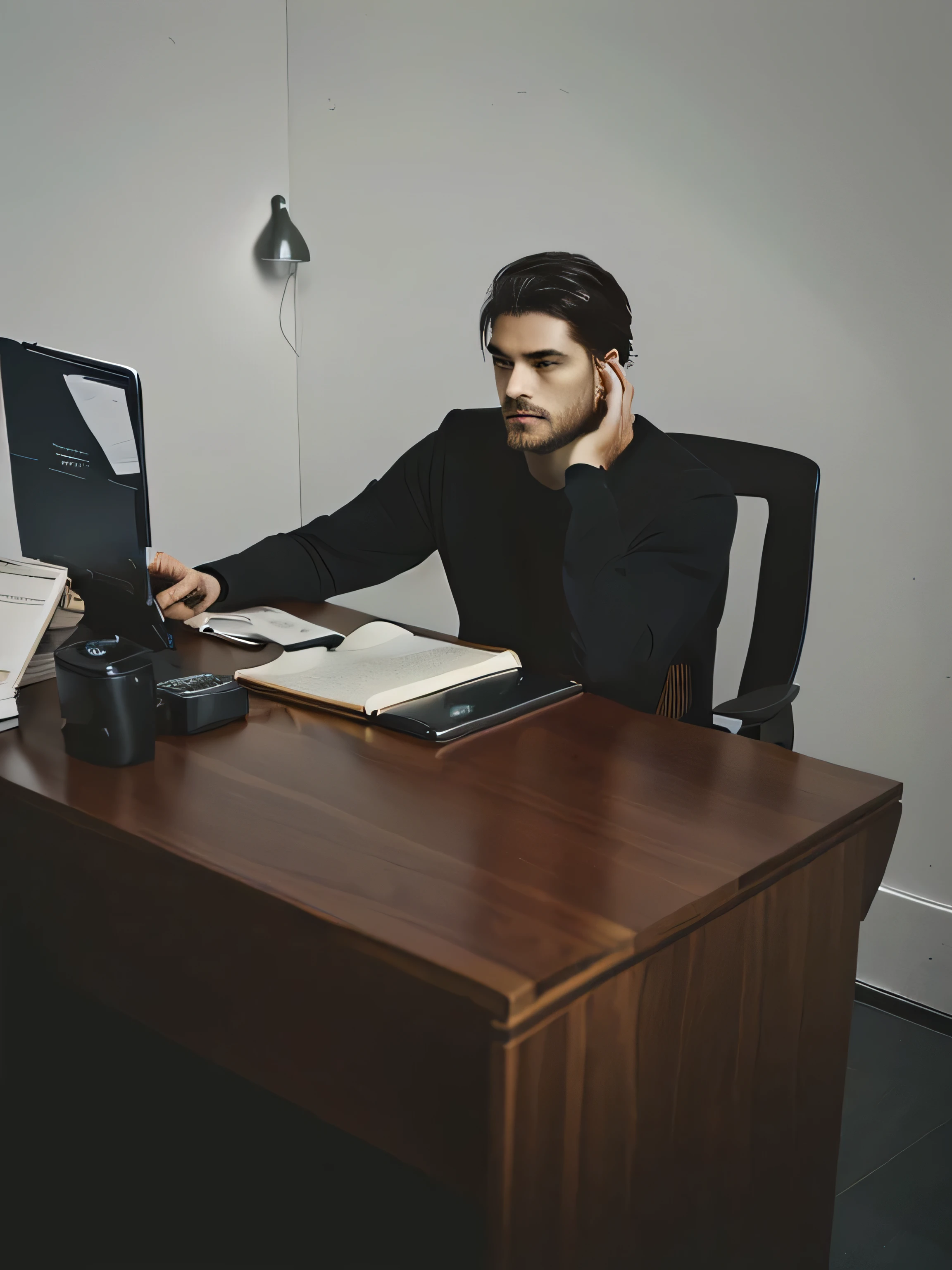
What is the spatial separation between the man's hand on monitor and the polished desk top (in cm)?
39

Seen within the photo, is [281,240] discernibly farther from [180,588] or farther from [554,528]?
[180,588]

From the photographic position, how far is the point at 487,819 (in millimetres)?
1035

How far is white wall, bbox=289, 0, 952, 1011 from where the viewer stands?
1.90 m

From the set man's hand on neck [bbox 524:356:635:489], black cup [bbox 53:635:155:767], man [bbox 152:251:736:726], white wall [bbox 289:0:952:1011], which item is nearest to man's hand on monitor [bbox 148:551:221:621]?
man [bbox 152:251:736:726]

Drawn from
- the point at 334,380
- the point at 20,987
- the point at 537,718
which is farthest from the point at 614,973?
the point at 334,380

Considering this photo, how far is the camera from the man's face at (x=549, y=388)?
2.06 m

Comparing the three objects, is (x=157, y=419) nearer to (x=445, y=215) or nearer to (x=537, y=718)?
(x=445, y=215)

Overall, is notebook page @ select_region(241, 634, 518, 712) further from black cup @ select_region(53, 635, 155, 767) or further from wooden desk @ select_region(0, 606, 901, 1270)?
black cup @ select_region(53, 635, 155, 767)

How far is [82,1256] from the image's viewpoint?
1400 millimetres

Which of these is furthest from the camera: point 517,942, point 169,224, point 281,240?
point 281,240

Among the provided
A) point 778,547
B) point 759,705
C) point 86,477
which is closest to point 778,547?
point 778,547

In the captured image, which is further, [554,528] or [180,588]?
[554,528]

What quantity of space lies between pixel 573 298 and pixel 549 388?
0.23 metres

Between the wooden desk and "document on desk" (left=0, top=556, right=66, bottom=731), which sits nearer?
the wooden desk
